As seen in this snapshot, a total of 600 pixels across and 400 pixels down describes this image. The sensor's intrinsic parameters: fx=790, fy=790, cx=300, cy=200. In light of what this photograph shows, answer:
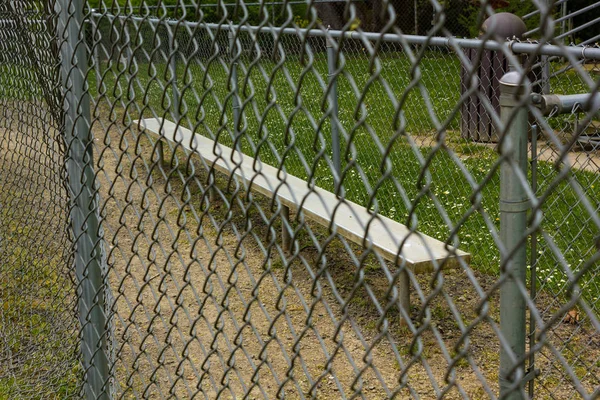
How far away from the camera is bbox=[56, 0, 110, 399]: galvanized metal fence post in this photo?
249 centimetres

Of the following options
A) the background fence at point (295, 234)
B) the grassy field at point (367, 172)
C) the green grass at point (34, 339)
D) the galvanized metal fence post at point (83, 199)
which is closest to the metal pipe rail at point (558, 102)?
the background fence at point (295, 234)

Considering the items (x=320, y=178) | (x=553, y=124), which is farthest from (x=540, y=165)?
(x=320, y=178)

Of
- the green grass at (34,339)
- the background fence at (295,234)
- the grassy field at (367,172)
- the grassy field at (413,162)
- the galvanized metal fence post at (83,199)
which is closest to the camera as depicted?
the background fence at (295,234)

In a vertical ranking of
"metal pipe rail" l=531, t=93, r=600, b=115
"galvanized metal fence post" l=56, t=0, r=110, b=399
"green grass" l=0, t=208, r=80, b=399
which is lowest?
"green grass" l=0, t=208, r=80, b=399

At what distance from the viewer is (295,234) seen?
168 cm

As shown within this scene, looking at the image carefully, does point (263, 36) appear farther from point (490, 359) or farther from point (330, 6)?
point (330, 6)

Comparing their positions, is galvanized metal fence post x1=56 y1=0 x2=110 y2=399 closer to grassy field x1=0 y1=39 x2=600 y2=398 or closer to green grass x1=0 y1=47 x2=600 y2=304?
grassy field x1=0 y1=39 x2=600 y2=398

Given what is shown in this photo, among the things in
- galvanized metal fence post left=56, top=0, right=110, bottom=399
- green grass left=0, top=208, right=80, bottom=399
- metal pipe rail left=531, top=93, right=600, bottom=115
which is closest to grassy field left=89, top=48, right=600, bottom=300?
green grass left=0, top=208, right=80, bottom=399

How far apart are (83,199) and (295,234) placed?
117 cm

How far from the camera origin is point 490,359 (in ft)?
13.9

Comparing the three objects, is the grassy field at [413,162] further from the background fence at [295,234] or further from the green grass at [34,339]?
the green grass at [34,339]

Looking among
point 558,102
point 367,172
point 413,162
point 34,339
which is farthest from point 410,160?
point 558,102

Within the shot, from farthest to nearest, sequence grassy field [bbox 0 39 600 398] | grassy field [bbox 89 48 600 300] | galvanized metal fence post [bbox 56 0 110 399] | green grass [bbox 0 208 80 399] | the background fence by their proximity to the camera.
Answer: grassy field [bbox 89 48 600 300] → green grass [bbox 0 208 80 399] → galvanized metal fence post [bbox 56 0 110 399] → grassy field [bbox 0 39 600 398] → the background fence

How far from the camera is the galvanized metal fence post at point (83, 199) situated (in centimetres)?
249
